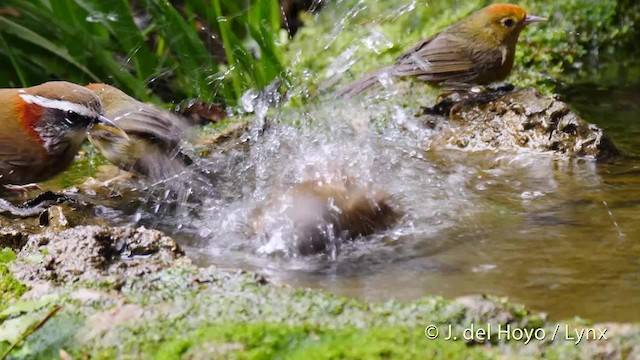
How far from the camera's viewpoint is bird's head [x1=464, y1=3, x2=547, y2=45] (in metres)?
6.46

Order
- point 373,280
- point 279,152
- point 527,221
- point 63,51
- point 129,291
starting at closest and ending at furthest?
point 129,291, point 373,280, point 527,221, point 279,152, point 63,51

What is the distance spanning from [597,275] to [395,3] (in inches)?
217

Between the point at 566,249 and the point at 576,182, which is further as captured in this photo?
the point at 576,182

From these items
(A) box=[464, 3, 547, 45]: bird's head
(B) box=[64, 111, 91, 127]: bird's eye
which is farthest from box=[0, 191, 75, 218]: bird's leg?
(A) box=[464, 3, 547, 45]: bird's head

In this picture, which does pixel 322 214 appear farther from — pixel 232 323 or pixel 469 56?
pixel 469 56

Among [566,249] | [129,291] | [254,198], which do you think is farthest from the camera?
[254,198]

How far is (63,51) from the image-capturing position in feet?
22.2

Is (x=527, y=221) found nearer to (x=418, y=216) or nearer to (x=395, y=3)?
(x=418, y=216)

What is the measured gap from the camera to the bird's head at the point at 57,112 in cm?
439

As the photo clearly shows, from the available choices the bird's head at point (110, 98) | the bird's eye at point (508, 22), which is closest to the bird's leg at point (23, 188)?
the bird's head at point (110, 98)

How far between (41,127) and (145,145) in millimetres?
741

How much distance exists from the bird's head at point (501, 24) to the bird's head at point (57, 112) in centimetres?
332

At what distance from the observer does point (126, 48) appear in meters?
6.88

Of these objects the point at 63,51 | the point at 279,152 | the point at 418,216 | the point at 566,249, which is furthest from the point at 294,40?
the point at 566,249
